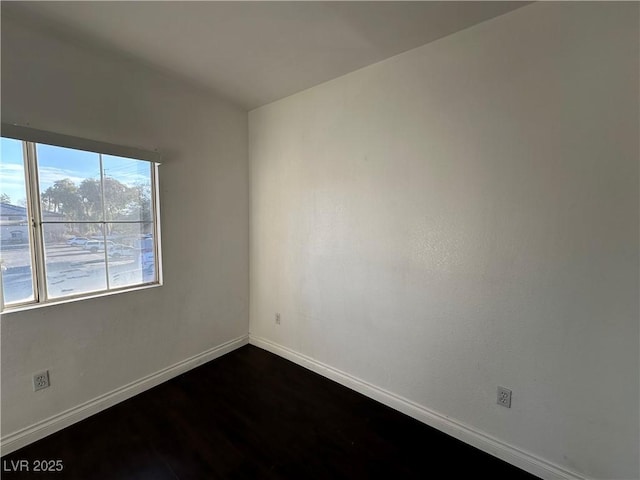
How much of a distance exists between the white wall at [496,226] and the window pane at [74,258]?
157 centimetres

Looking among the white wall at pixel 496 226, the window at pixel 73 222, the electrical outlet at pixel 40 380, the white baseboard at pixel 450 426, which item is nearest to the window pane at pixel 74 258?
the window at pixel 73 222

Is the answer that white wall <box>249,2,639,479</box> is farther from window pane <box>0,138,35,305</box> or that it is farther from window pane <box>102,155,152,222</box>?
window pane <box>0,138,35,305</box>

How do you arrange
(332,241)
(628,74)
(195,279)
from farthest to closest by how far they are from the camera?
(195,279)
(332,241)
(628,74)

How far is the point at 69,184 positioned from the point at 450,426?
2.87 metres

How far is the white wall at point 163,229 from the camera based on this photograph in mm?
1653

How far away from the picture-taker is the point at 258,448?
1.70m

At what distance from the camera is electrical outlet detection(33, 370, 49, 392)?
1.72 m

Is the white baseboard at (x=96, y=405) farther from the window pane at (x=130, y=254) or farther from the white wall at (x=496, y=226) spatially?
the white wall at (x=496, y=226)

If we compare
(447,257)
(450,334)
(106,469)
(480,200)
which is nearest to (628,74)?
(480,200)

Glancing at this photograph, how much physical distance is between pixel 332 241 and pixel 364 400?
1233 millimetres

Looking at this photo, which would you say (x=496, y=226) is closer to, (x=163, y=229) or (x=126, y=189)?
(x=163, y=229)

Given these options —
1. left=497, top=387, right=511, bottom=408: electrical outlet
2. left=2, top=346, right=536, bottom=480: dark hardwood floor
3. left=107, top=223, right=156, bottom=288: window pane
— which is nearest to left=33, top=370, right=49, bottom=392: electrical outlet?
left=2, top=346, right=536, bottom=480: dark hardwood floor

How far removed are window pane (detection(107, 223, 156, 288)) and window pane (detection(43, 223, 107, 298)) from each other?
6 cm

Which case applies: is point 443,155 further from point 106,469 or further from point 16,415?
point 16,415
